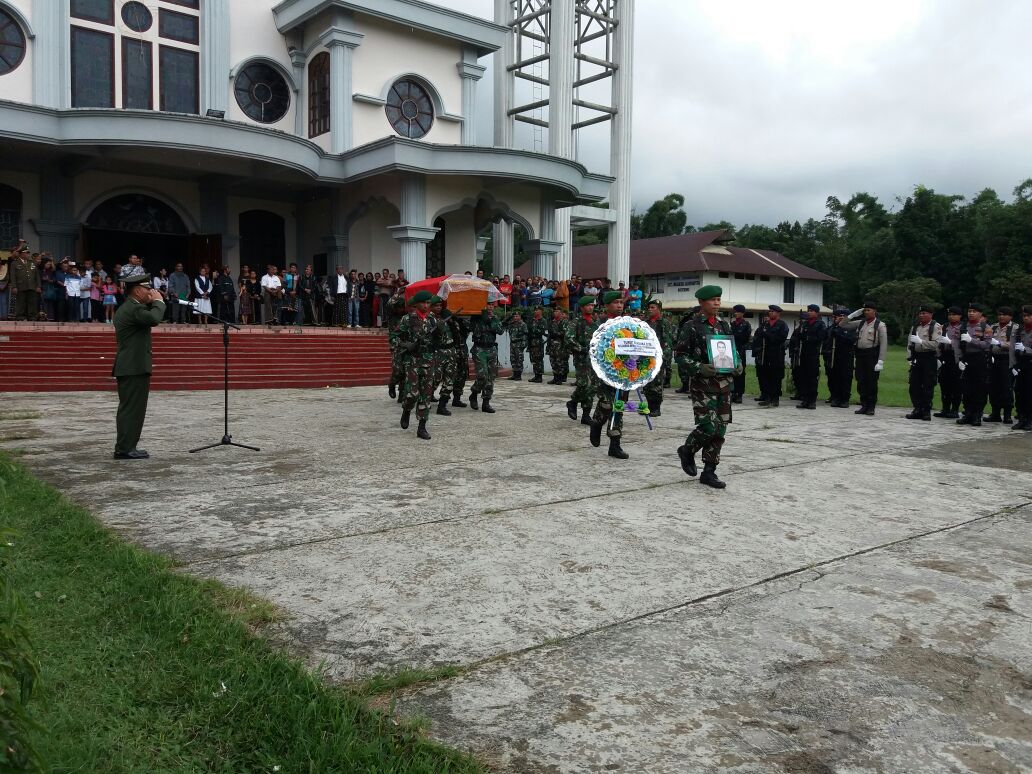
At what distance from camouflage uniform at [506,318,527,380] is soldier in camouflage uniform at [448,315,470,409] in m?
6.60

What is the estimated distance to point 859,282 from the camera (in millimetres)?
56250

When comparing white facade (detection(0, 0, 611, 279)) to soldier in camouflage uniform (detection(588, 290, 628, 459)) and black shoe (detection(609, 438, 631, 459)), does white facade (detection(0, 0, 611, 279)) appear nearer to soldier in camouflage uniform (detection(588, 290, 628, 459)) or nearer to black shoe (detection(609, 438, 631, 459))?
soldier in camouflage uniform (detection(588, 290, 628, 459))

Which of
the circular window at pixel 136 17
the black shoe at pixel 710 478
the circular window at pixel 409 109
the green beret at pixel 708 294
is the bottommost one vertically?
the black shoe at pixel 710 478

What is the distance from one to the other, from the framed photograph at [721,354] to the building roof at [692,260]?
39562mm

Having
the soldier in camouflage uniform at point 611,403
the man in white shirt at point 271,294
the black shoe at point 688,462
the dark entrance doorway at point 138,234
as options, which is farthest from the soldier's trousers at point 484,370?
the dark entrance doorway at point 138,234

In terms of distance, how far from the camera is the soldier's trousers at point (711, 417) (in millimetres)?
7309

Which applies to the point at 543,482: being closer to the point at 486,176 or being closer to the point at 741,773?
the point at 741,773

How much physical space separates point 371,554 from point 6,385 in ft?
41.4

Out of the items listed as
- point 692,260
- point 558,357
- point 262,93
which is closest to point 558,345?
point 558,357

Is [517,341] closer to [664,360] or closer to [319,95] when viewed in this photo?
[664,360]

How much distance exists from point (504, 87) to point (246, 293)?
15.9 meters

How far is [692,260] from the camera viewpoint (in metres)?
47.8

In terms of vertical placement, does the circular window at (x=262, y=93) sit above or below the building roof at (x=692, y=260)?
above

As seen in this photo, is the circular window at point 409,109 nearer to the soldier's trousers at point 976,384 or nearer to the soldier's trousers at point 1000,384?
the soldier's trousers at point 976,384
